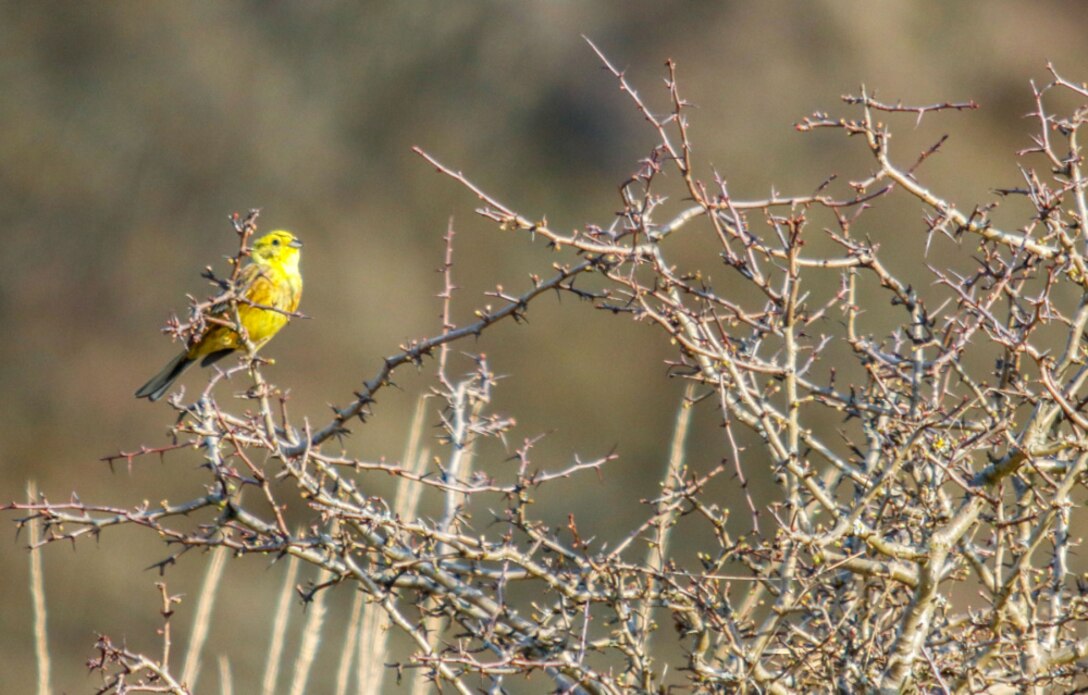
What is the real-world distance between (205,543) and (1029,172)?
1429 millimetres

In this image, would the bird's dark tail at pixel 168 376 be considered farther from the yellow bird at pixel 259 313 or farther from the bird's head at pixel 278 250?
the bird's head at pixel 278 250

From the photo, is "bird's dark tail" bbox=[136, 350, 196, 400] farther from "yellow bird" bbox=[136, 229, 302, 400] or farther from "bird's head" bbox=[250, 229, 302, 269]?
"bird's head" bbox=[250, 229, 302, 269]

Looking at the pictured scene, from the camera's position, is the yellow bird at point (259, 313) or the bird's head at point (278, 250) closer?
the yellow bird at point (259, 313)

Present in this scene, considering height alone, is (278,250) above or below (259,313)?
above

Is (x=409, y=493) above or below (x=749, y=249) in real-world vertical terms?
above

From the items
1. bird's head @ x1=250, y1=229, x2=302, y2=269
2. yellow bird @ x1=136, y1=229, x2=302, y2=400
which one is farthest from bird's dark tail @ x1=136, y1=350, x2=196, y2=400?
bird's head @ x1=250, y1=229, x2=302, y2=269

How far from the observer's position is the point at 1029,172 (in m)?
2.01

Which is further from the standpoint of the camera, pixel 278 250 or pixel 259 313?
pixel 278 250

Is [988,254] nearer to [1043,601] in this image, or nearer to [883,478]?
[883,478]

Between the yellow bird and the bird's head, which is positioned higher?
the bird's head

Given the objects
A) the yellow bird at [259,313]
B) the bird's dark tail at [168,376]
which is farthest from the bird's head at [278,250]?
the bird's dark tail at [168,376]

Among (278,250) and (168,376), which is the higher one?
(278,250)

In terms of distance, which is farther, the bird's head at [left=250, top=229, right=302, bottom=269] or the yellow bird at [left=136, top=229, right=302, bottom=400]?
the bird's head at [left=250, top=229, right=302, bottom=269]

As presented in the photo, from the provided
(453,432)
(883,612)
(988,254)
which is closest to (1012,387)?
(988,254)
